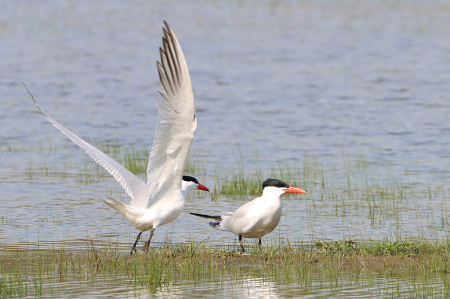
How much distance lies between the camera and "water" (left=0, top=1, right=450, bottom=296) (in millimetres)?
11281

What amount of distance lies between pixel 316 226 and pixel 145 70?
18.4 m

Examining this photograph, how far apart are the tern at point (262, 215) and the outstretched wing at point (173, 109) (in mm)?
1098

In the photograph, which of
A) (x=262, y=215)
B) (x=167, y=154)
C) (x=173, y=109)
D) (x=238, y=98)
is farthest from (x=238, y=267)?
(x=238, y=98)

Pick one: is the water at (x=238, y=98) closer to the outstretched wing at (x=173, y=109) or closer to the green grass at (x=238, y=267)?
the green grass at (x=238, y=267)

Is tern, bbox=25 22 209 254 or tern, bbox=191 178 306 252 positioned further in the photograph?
tern, bbox=191 178 306 252

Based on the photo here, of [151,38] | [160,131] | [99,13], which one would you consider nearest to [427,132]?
[160,131]

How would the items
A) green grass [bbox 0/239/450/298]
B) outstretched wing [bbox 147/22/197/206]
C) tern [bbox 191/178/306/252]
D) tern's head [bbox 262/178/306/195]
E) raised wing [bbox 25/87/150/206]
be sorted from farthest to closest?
1. raised wing [bbox 25/87/150/206]
2. tern's head [bbox 262/178/306/195]
3. tern [bbox 191/178/306/252]
4. outstretched wing [bbox 147/22/197/206]
5. green grass [bbox 0/239/450/298]

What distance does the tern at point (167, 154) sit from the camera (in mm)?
7727

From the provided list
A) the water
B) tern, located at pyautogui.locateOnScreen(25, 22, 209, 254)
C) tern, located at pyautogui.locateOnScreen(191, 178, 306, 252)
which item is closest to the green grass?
tern, located at pyautogui.locateOnScreen(191, 178, 306, 252)

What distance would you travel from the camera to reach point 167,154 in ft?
27.5

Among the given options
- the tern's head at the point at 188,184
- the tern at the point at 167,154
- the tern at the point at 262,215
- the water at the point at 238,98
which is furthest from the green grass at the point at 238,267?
the water at the point at 238,98

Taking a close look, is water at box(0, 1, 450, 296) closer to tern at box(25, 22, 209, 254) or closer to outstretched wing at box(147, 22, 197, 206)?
tern at box(25, 22, 209, 254)

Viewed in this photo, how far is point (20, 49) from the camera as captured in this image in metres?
31.5

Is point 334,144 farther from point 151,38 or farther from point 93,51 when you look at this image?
point 151,38
